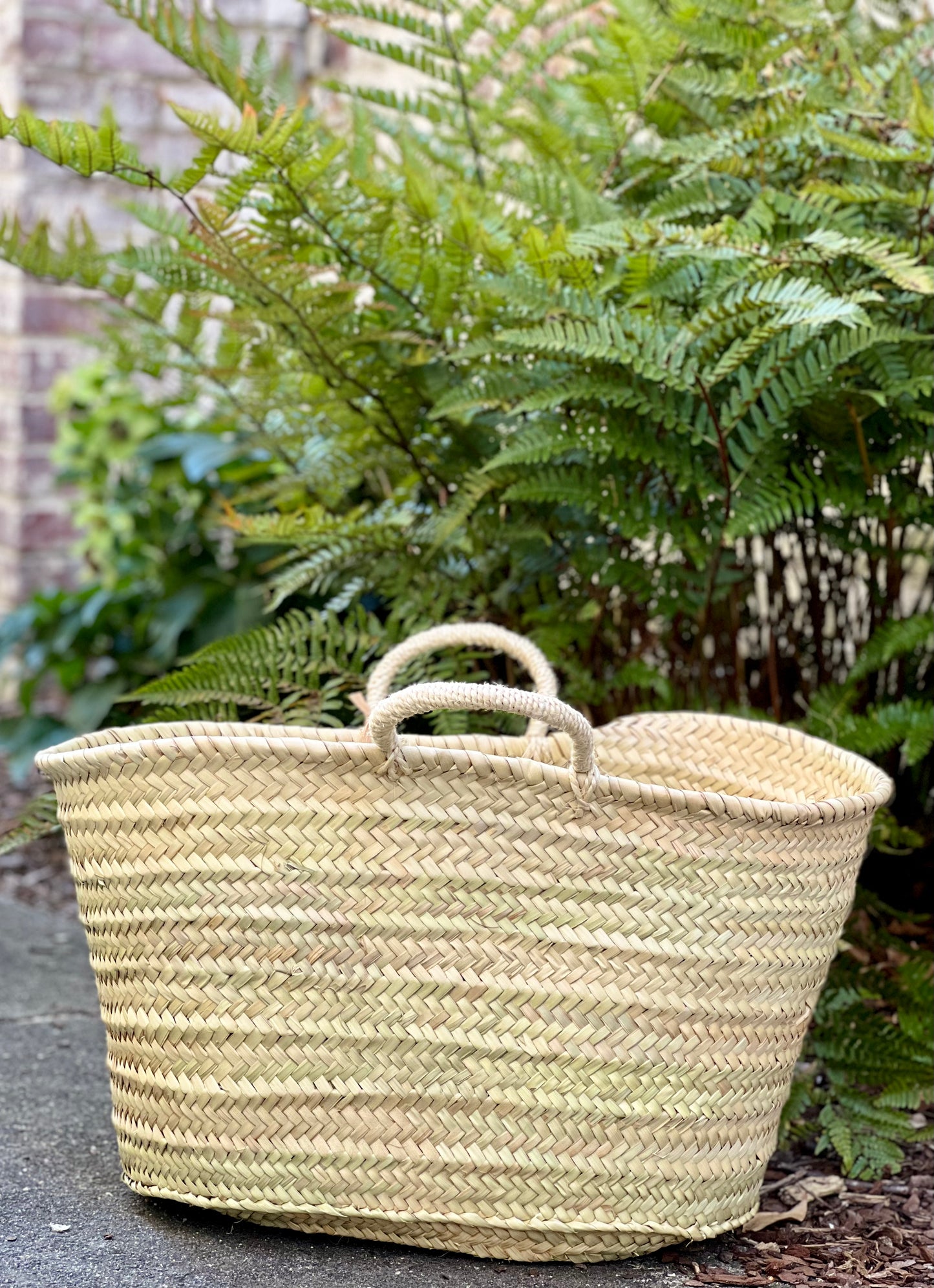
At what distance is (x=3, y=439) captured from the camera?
12.3ft

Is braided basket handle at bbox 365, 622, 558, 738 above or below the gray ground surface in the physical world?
above

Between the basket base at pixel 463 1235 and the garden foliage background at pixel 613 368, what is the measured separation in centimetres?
36

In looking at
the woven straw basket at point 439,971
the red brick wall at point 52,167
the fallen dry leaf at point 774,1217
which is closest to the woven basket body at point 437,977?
the woven straw basket at point 439,971

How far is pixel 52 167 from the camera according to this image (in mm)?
3596

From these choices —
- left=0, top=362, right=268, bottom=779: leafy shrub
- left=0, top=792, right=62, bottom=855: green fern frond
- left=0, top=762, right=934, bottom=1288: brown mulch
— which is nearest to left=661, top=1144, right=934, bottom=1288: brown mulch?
left=0, top=762, right=934, bottom=1288: brown mulch

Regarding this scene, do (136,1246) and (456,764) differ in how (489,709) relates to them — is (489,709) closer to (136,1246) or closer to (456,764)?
(456,764)

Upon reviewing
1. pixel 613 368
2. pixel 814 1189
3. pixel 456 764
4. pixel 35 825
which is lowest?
pixel 814 1189

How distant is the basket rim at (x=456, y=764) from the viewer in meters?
1.16

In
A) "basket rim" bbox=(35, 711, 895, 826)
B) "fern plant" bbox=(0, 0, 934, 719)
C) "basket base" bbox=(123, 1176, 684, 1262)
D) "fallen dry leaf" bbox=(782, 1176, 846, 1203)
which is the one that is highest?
"fern plant" bbox=(0, 0, 934, 719)

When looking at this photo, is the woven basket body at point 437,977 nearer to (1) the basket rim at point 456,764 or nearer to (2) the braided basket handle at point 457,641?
(1) the basket rim at point 456,764

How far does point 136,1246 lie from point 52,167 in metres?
3.12

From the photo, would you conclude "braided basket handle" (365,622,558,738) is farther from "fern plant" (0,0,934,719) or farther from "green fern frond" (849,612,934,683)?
"green fern frond" (849,612,934,683)

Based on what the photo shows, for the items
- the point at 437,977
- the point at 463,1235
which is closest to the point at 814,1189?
the point at 463,1235

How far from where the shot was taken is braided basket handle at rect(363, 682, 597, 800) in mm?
1146
